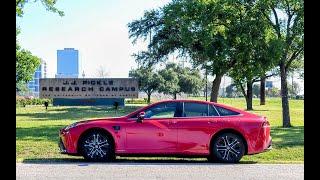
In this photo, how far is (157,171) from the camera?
912 centimetres

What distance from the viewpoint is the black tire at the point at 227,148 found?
1045cm

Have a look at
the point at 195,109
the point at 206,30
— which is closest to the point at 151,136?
the point at 195,109

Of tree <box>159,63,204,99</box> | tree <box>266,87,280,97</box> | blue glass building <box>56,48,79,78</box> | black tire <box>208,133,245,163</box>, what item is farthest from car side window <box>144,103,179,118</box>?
tree <box>266,87,280,97</box>

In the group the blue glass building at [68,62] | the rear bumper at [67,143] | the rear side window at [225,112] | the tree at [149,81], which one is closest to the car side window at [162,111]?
the rear side window at [225,112]

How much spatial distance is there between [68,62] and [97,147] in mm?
62065

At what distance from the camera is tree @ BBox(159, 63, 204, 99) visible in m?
73.2

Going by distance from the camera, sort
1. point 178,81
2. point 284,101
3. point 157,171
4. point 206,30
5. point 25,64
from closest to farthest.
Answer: point 157,171 < point 284,101 < point 206,30 < point 25,64 < point 178,81

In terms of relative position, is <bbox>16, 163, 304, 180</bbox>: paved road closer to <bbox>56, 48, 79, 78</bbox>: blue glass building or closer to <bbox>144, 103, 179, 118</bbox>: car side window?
<bbox>144, 103, 179, 118</bbox>: car side window

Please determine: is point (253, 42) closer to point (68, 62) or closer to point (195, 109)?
point (195, 109)

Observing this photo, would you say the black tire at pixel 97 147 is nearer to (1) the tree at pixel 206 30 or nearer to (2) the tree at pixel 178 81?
(1) the tree at pixel 206 30

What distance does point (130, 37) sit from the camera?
39844 mm

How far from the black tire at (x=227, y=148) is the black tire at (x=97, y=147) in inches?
85.8

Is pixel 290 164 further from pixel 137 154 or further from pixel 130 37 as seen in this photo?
pixel 130 37
